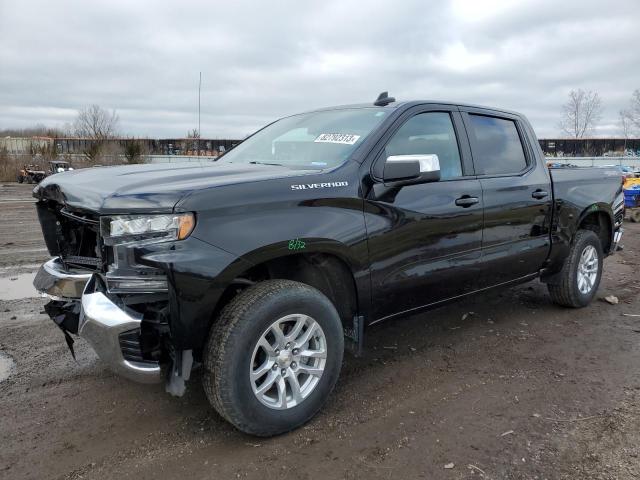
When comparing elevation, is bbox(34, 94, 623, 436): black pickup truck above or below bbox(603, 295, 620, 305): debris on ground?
above

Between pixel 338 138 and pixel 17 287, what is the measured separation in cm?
453

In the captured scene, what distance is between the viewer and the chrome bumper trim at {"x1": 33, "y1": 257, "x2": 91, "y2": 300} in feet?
9.68

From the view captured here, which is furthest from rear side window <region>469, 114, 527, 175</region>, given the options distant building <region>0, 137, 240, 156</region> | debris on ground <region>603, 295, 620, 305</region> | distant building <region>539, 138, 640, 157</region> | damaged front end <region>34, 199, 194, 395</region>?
distant building <region>539, 138, 640, 157</region>

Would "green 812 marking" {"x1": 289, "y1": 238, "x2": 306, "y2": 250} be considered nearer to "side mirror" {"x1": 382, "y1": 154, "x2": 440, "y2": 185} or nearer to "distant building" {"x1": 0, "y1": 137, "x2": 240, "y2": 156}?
"side mirror" {"x1": 382, "y1": 154, "x2": 440, "y2": 185}

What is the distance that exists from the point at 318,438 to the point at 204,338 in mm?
884

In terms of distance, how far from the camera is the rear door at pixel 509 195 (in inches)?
162

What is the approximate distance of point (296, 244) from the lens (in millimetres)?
2889

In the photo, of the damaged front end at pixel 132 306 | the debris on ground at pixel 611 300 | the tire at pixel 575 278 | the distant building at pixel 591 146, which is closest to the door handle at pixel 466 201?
the tire at pixel 575 278

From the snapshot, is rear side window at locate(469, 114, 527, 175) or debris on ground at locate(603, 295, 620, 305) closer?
rear side window at locate(469, 114, 527, 175)

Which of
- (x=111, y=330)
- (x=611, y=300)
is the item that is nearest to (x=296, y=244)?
(x=111, y=330)

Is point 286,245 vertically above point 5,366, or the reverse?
point 286,245

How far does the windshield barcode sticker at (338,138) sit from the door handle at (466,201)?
0.92 m

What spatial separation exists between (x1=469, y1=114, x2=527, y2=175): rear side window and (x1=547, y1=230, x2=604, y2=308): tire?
1.17 meters

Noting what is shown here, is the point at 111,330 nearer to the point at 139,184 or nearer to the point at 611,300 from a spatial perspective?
the point at 139,184
